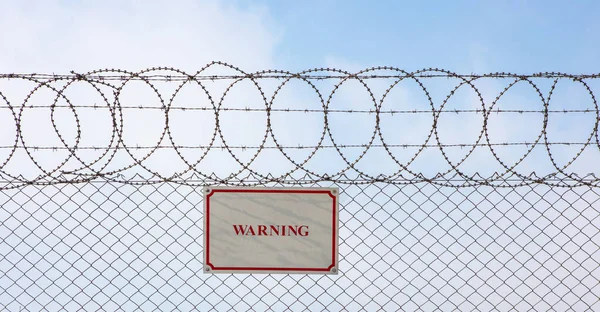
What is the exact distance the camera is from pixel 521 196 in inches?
260

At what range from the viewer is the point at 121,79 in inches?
243

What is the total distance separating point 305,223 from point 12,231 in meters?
2.54

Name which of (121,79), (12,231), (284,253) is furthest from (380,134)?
(12,231)

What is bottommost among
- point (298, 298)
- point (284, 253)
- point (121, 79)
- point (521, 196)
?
point (298, 298)

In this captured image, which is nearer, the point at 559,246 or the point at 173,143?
the point at 173,143

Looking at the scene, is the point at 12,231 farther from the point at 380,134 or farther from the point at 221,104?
the point at 380,134

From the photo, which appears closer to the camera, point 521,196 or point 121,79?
point 121,79

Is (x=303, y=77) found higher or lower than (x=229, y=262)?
higher

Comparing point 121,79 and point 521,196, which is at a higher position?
point 121,79

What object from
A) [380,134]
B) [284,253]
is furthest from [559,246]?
[284,253]

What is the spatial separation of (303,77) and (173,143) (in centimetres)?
119

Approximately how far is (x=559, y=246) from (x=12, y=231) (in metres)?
4.85

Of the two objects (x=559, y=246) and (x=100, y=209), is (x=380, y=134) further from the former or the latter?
(x=100, y=209)

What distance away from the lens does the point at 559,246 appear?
6.75 meters
